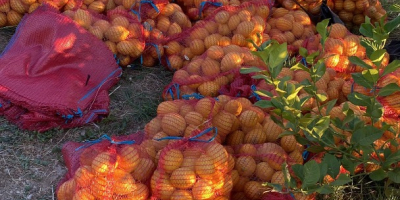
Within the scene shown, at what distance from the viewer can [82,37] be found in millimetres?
3498

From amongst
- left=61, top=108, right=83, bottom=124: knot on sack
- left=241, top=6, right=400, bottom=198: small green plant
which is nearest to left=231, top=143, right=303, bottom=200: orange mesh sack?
left=241, top=6, right=400, bottom=198: small green plant

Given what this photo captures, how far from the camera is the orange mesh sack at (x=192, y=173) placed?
2.27 meters

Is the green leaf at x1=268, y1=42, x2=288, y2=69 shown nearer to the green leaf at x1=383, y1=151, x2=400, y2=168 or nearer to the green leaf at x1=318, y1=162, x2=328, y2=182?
the green leaf at x1=318, y1=162, x2=328, y2=182

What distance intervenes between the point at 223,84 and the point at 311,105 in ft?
2.05

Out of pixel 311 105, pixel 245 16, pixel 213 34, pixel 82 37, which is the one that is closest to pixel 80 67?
pixel 82 37

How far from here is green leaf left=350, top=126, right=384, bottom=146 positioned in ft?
6.86

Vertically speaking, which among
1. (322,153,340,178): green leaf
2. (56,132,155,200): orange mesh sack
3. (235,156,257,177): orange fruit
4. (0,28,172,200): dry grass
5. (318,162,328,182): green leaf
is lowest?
Result: (0,28,172,200): dry grass

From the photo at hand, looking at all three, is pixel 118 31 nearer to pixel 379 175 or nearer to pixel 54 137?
pixel 54 137

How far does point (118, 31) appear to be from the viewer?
3.60m

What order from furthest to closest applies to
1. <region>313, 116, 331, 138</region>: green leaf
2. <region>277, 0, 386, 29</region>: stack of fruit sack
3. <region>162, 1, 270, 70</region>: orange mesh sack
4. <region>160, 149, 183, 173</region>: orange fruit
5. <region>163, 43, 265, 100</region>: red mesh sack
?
<region>277, 0, 386, 29</region>: stack of fruit sack, <region>162, 1, 270, 70</region>: orange mesh sack, <region>163, 43, 265, 100</region>: red mesh sack, <region>160, 149, 183, 173</region>: orange fruit, <region>313, 116, 331, 138</region>: green leaf

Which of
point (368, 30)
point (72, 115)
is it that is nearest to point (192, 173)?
point (368, 30)

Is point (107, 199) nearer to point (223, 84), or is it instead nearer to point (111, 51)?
point (223, 84)

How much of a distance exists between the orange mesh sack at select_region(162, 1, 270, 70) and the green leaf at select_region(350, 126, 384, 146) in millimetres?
1581

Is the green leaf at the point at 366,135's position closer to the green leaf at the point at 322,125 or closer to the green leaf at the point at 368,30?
the green leaf at the point at 322,125
